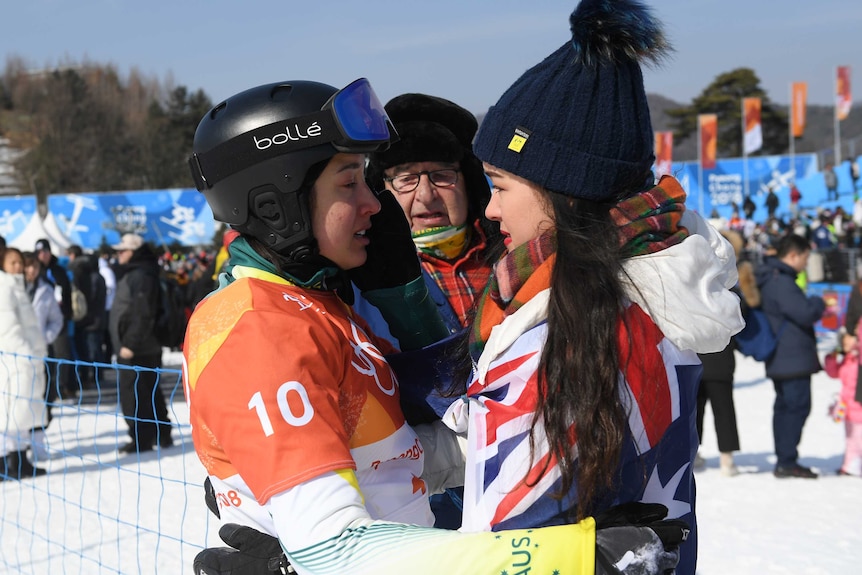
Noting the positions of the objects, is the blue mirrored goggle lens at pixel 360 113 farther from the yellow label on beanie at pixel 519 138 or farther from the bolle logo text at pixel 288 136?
the yellow label on beanie at pixel 519 138

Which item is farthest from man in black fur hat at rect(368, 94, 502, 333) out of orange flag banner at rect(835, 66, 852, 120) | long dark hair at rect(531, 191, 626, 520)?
orange flag banner at rect(835, 66, 852, 120)

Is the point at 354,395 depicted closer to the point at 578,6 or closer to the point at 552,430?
the point at 552,430

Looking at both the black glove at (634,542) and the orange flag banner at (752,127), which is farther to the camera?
the orange flag banner at (752,127)

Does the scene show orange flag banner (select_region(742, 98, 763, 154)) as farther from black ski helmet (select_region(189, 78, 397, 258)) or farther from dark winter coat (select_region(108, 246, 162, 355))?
black ski helmet (select_region(189, 78, 397, 258))

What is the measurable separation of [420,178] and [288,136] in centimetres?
118

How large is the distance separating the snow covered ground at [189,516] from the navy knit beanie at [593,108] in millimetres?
3033

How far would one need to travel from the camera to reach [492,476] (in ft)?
4.57

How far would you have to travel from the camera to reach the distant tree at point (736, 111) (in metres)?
56.0

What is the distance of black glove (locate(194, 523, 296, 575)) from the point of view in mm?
1509

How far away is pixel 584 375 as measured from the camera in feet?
4.46

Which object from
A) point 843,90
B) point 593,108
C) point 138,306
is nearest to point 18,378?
point 138,306

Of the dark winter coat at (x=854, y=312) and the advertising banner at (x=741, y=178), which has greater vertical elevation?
the advertising banner at (x=741, y=178)

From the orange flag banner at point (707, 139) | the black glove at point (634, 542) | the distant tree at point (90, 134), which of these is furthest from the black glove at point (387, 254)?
the distant tree at point (90, 134)

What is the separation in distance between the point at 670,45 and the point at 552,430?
74 centimetres
